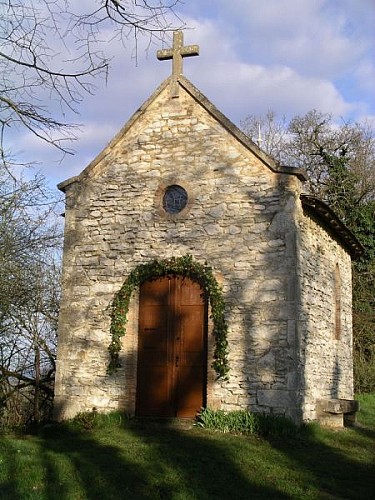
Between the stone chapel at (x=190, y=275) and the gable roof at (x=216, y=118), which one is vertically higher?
the gable roof at (x=216, y=118)

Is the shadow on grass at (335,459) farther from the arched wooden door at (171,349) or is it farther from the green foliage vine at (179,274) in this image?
the arched wooden door at (171,349)

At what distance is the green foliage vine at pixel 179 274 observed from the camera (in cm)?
1112

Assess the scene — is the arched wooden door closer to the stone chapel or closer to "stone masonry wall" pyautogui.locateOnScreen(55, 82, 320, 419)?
the stone chapel

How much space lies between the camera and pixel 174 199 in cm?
1233

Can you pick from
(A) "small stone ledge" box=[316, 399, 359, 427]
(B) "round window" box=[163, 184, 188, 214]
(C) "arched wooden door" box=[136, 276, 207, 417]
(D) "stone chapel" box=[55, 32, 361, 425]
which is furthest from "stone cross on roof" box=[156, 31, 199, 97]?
(A) "small stone ledge" box=[316, 399, 359, 427]

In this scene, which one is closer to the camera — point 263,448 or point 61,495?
point 61,495

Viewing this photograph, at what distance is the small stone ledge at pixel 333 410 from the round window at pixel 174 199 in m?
4.67

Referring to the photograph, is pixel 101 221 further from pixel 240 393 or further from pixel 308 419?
pixel 308 419

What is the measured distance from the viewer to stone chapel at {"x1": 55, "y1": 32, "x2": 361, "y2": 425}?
1105 cm

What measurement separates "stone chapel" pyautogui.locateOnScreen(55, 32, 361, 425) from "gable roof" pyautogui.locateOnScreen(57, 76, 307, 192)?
0.08 feet

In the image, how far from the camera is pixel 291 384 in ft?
34.9

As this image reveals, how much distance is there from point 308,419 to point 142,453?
12.8ft

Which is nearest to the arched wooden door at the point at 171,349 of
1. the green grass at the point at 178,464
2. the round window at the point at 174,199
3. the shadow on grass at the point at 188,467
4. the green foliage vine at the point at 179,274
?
the green foliage vine at the point at 179,274

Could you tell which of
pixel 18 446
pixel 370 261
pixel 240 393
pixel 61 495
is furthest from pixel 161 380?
pixel 370 261
